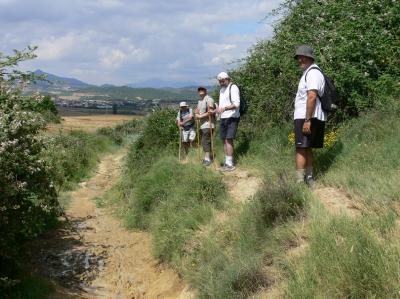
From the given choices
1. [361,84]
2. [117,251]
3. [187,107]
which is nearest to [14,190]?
[117,251]

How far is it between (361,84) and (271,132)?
81.7 inches

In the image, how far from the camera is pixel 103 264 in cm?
902

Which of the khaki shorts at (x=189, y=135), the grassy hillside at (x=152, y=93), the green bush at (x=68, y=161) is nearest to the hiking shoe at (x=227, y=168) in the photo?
the khaki shorts at (x=189, y=135)

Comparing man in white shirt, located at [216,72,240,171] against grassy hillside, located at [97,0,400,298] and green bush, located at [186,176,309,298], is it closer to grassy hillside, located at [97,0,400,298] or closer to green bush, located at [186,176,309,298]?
grassy hillside, located at [97,0,400,298]

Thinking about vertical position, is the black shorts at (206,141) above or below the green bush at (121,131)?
above

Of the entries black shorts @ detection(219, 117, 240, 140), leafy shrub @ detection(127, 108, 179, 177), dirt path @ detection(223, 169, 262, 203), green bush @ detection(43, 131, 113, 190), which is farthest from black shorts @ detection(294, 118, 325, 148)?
green bush @ detection(43, 131, 113, 190)

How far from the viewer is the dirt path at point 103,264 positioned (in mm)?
7812

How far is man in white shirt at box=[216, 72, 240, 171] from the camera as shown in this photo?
9445mm

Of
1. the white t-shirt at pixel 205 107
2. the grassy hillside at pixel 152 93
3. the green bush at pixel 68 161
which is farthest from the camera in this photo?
the grassy hillside at pixel 152 93

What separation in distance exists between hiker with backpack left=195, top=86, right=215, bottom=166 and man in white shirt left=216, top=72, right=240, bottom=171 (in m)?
1.06

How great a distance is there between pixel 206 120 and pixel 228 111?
1580 mm

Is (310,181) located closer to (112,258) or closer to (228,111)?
(228,111)

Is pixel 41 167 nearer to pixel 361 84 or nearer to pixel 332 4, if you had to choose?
pixel 361 84

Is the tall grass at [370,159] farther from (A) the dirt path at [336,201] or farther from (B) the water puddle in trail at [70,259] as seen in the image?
(B) the water puddle in trail at [70,259]
